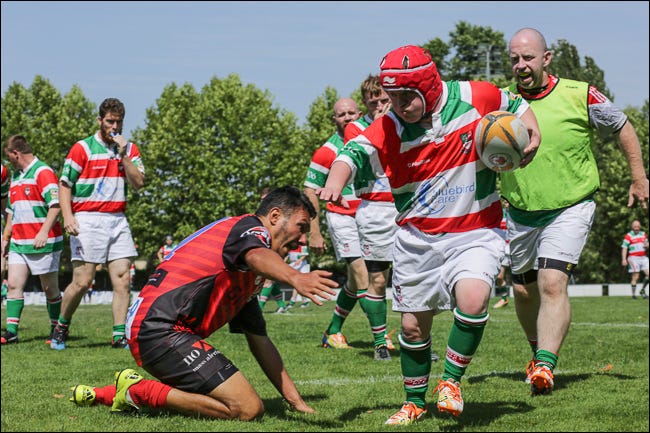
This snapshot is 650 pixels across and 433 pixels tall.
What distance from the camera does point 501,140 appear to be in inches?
209

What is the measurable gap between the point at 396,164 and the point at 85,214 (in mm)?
5764

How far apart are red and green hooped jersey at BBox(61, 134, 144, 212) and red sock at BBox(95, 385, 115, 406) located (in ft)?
15.2

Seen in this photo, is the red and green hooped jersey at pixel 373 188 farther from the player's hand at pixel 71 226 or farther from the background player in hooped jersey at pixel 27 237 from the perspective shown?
the background player in hooped jersey at pixel 27 237

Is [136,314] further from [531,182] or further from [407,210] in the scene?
[531,182]

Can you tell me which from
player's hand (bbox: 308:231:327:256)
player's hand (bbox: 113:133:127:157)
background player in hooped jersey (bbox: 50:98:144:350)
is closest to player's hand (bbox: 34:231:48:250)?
background player in hooped jersey (bbox: 50:98:144:350)

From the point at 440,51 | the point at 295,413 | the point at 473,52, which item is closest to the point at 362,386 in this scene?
the point at 295,413

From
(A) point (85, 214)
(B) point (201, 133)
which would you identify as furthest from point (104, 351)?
(B) point (201, 133)

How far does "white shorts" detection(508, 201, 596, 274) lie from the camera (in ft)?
22.9

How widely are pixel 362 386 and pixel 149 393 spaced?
6.57 ft

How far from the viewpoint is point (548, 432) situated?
4879 mm

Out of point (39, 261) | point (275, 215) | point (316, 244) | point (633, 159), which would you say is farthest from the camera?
point (39, 261)

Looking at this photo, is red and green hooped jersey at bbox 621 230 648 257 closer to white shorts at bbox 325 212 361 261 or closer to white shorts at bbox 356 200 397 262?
white shorts at bbox 325 212 361 261

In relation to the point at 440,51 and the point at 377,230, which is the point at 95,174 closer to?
the point at 377,230

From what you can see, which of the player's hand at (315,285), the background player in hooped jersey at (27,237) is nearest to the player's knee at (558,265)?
the player's hand at (315,285)
